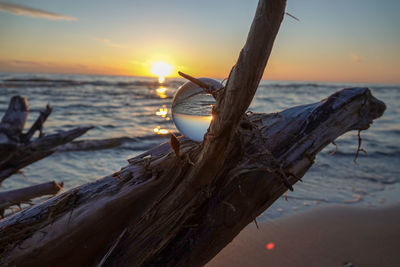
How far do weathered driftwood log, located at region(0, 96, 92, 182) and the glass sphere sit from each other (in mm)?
2226

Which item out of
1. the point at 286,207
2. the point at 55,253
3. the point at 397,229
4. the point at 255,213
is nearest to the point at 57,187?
the point at 55,253

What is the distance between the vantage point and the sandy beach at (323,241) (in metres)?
3.30

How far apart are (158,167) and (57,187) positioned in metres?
1.68

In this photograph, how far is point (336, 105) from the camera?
5.65ft

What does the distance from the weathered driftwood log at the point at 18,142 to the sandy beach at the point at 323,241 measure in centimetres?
227

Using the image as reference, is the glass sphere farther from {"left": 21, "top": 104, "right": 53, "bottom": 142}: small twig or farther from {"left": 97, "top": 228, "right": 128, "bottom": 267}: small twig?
{"left": 21, "top": 104, "right": 53, "bottom": 142}: small twig

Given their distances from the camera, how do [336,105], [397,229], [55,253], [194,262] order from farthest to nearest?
[397,229], [336,105], [194,262], [55,253]

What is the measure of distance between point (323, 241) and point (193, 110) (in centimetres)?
294

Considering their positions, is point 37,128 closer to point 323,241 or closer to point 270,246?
point 270,246

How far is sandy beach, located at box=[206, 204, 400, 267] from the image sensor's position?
3.30 meters

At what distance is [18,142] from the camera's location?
321 centimetres

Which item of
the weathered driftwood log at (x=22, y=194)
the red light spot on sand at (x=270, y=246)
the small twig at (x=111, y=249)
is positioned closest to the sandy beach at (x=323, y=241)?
the red light spot on sand at (x=270, y=246)

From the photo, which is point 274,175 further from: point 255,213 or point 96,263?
point 96,263

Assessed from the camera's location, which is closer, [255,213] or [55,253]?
[55,253]
